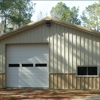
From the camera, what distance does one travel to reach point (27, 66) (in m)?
13.5

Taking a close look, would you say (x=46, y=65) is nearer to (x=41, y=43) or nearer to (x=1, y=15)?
(x=41, y=43)

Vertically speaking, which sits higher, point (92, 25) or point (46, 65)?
point (92, 25)

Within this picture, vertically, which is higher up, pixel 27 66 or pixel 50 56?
pixel 50 56

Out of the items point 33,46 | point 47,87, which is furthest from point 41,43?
point 47,87

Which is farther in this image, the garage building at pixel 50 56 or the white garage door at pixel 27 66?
the white garage door at pixel 27 66

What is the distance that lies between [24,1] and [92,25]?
15.0 meters

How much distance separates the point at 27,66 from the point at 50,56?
1.60 m

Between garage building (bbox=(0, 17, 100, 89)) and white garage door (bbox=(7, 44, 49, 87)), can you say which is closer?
garage building (bbox=(0, 17, 100, 89))

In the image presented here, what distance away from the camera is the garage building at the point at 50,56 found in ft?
41.9

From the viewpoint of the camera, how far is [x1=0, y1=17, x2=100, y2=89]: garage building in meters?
12.8

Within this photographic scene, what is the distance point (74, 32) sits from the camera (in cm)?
1291

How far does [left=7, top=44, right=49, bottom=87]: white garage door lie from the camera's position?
1329 centimetres

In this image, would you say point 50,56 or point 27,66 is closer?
point 50,56

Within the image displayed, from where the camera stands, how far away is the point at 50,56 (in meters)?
13.0
